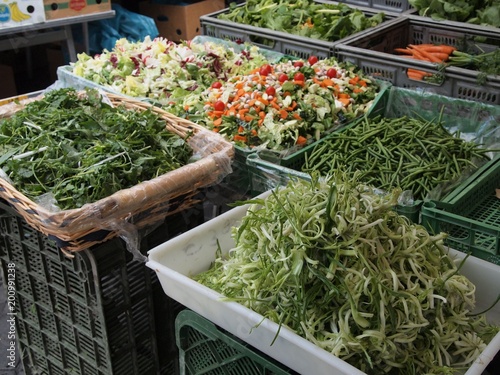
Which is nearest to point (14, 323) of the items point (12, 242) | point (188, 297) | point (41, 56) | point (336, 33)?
point (12, 242)

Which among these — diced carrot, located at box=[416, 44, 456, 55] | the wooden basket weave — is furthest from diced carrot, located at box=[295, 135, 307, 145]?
diced carrot, located at box=[416, 44, 456, 55]

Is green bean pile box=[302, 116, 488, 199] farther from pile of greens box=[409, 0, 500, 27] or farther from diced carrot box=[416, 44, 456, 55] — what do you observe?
pile of greens box=[409, 0, 500, 27]

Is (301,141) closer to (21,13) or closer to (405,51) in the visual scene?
(405,51)

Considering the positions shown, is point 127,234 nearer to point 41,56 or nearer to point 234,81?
point 234,81

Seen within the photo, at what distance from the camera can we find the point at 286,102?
9.79ft

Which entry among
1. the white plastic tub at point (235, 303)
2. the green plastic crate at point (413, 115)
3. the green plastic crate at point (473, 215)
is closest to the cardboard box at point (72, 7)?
the green plastic crate at point (413, 115)

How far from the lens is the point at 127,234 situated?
6.49ft

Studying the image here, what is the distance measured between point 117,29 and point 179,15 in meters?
0.65

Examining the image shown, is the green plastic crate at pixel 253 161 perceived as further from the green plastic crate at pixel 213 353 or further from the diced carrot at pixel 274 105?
the green plastic crate at pixel 213 353

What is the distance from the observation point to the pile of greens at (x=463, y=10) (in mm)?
3968

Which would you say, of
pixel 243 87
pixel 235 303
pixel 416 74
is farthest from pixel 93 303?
pixel 416 74

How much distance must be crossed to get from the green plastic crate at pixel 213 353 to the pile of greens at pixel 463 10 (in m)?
3.16

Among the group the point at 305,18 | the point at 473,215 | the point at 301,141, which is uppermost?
the point at 305,18

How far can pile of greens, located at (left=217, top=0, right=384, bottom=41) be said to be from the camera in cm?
389
